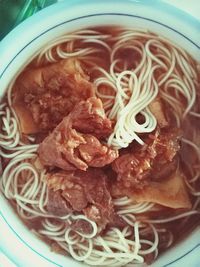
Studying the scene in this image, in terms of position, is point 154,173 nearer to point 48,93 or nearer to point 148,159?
point 148,159

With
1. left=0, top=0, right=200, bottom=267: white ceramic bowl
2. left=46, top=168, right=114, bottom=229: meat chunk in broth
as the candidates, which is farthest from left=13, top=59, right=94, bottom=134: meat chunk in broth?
left=46, top=168, right=114, bottom=229: meat chunk in broth

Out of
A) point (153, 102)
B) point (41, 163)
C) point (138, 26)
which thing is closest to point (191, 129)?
point (153, 102)

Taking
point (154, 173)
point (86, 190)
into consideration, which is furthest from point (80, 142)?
point (154, 173)

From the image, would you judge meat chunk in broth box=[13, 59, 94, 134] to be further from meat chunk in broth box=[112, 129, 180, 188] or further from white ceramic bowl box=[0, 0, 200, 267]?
meat chunk in broth box=[112, 129, 180, 188]

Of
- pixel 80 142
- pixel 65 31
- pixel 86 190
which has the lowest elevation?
pixel 86 190

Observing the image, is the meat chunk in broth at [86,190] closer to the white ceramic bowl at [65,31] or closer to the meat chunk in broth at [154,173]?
the meat chunk in broth at [154,173]

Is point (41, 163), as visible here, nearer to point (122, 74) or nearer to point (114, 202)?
point (114, 202)

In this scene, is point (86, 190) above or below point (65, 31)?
below
